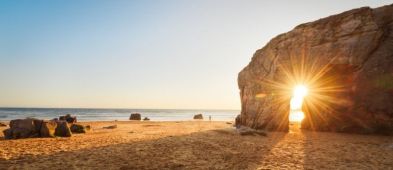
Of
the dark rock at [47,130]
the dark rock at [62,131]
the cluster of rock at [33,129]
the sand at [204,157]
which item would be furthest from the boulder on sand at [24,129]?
the sand at [204,157]

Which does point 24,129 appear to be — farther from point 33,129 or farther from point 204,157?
point 204,157

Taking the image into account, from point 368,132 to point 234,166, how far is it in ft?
57.5

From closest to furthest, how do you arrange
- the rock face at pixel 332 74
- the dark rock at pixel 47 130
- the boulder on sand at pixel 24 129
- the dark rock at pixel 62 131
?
the boulder on sand at pixel 24 129, the dark rock at pixel 47 130, the rock face at pixel 332 74, the dark rock at pixel 62 131

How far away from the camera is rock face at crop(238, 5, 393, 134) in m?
22.6

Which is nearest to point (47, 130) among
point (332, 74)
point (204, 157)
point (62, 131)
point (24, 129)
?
point (62, 131)

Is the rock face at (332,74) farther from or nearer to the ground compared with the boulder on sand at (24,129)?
farther from the ground

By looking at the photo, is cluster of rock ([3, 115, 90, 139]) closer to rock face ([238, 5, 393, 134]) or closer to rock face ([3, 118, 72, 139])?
rock face ([3, 118, 72, 139])

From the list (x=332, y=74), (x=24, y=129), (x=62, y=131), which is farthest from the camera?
(x=332, y=74)

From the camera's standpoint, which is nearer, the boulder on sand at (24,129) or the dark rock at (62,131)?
the boulder on sand at (24,129)

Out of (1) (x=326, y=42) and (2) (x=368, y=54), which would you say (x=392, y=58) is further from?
(1) (x=326, y=42)

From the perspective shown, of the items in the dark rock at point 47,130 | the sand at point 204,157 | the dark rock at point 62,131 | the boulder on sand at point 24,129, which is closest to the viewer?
the sand at point 204,157

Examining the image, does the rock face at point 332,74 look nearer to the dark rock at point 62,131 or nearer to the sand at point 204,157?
the sand at point 204,157

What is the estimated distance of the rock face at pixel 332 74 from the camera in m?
22.6

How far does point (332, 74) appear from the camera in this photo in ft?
84.2
